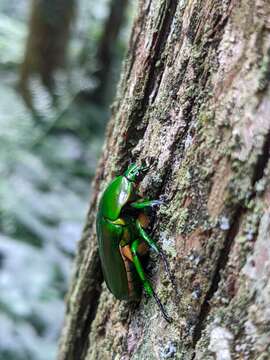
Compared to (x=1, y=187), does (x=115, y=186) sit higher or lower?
higher

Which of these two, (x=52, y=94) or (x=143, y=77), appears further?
(x=52, y=94)

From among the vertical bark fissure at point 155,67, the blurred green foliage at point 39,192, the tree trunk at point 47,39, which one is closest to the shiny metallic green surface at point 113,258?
the vertical bark fissure at point 155,67

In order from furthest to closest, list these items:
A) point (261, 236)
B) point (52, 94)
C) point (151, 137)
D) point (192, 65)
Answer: point (52, 94) → point (151, 137) → point (192, 65) → point (261, 236)

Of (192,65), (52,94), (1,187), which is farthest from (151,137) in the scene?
(52,94)

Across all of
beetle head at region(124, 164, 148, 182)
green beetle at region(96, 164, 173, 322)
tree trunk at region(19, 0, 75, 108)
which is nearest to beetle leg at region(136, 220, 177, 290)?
green beetle at region(96, 164, 173, 322)

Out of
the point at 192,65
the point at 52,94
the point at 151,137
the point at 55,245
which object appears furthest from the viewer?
the point at 52,94

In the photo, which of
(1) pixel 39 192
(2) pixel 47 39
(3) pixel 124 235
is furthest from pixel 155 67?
(2) pixel 47 39

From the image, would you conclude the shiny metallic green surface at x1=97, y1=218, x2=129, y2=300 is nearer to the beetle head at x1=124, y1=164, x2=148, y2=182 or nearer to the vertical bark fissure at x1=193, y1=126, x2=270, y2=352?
the beetle head at x1=124, y1=164, x2=148, y2=182

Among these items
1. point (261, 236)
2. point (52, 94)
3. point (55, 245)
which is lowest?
point (55, 245)

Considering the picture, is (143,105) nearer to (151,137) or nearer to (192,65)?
(151,137)
